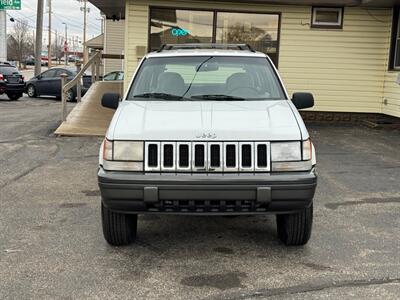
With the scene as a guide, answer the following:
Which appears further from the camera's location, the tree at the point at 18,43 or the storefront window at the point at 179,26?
the tree at the point at 18,43

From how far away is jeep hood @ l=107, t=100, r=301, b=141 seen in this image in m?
4.36

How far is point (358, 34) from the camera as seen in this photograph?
13.2 meters

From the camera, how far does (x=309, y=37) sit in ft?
43.1

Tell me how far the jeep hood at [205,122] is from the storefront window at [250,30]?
8109 millimetres

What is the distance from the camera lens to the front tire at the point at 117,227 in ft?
15.3

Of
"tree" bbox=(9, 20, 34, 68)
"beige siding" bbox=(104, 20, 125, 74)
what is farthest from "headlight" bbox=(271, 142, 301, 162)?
"tree" bbox=(9, 20, 34, 68)

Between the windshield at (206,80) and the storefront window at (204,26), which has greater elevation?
the storefront window at (204,26)

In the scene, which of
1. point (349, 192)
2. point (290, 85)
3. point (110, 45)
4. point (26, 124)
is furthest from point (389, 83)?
point (110, 45)

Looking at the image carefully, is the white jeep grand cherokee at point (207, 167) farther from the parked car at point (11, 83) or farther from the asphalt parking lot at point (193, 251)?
the parked car at point (11, 83)

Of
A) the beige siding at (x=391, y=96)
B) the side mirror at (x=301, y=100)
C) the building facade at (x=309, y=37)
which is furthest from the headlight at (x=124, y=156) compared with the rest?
the beige siding at (x=391, y=96)

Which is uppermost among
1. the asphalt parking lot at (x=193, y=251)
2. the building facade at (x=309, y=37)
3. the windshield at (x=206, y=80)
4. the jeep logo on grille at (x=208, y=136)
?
the building facade at (x=309, y=37)

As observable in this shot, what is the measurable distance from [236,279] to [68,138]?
779 centimetres

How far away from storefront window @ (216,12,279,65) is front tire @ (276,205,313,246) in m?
8.68

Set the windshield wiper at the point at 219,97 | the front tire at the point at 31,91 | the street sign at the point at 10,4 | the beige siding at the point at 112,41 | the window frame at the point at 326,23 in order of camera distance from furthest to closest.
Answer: the beige siding at the point at 112,41 < the street sign at the point at 10,4 < the front tire at the point at 31,91 < the window frame at the point at 326,23 < the windshield wiper at the point at 219,97
